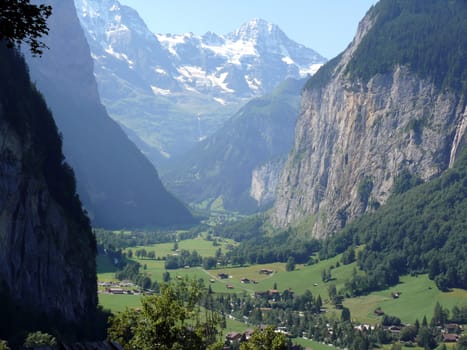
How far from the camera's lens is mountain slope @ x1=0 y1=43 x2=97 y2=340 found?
137000mm

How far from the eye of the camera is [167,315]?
2301 inches

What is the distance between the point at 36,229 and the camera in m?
150

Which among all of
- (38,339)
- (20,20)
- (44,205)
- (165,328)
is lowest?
(38,339)

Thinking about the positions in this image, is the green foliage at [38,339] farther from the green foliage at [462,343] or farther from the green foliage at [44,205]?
the green foliage at [462,343]

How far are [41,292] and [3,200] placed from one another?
23.1 metres

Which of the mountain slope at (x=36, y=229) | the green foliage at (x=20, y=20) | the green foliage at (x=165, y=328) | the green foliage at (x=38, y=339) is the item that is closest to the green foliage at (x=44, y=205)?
the mountain slope at (x=36, y=229)

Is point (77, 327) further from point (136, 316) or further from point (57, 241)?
point (136, 316)

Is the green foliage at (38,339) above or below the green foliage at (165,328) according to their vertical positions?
below

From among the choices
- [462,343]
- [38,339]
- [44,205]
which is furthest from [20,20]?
[462,343]

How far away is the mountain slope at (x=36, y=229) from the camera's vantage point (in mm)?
137000

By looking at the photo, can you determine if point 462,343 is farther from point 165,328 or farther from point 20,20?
point 20,20

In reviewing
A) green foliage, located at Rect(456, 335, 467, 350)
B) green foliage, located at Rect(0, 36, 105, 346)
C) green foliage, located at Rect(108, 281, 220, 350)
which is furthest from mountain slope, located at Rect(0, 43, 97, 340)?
green foliage, located at Rect(456, 335, 467, 350)

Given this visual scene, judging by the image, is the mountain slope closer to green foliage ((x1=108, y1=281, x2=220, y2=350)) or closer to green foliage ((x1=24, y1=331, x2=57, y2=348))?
green foliage ((x1=24, y1=331, x2=57, y2=348))

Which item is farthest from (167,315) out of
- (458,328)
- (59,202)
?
(458,328)
